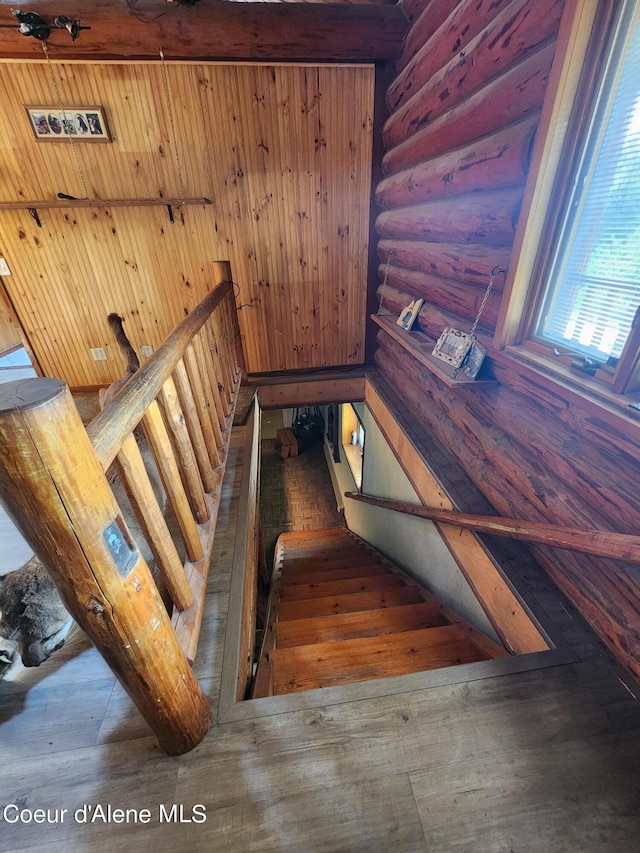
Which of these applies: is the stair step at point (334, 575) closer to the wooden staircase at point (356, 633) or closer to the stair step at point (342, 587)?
the wooden staircase at point (356, 633)

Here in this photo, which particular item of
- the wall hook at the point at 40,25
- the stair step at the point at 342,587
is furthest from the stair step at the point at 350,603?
the wall hook at the point at 40,25

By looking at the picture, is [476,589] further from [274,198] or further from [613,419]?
[274,198]

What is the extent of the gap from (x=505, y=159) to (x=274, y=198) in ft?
7.16

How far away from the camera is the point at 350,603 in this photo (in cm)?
234

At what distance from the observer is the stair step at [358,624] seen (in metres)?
1.92

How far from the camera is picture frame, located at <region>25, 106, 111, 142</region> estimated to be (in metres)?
2.65

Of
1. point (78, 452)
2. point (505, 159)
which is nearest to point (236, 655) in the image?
point (78, 452)

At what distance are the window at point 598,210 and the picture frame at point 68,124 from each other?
3161 millimetres

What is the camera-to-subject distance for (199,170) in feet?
9.60

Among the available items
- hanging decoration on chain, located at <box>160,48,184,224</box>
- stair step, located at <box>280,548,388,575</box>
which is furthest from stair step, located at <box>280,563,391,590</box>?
hanging decoration on chain, located at <box>160,48,184,224</box>

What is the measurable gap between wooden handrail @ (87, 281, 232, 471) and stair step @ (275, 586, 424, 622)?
6.01 ft

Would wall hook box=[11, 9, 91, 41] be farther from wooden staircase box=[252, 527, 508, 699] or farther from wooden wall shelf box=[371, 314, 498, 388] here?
wooden staircase box=[252, 527, 508, 699]

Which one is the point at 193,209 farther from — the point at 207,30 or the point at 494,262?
the point at 494,262

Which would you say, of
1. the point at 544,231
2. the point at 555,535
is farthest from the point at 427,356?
the point at 555,535
